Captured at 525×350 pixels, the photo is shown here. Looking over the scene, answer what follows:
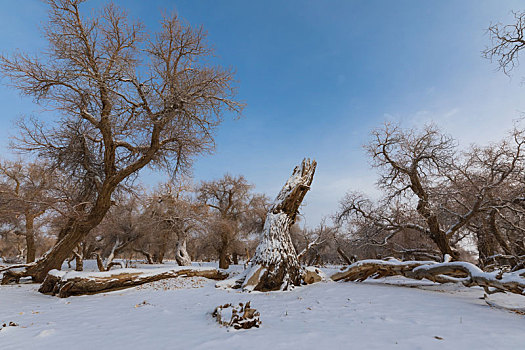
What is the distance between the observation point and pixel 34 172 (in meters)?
16.0

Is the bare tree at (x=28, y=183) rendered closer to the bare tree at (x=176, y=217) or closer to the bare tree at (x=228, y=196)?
the bare tree at (x=176, y=217)

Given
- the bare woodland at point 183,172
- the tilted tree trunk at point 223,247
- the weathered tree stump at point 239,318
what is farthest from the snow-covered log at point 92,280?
the tilted tree trunk at point 223,247

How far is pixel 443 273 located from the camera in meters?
7.50

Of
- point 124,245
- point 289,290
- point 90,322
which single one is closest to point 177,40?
point 90,322

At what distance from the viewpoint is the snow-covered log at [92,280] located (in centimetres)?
723

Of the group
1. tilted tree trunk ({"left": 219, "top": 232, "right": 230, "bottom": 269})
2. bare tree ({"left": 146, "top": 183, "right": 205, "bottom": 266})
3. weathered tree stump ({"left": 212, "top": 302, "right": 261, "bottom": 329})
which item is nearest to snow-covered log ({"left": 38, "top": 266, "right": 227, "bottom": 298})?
weathered tree stump ({"left": 212, "top": 302, "right": 261, "bottom": 329})

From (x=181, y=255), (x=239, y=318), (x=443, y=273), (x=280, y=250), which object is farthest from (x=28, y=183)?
(x=443, y=273)

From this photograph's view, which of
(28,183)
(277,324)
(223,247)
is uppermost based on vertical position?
(28,183)

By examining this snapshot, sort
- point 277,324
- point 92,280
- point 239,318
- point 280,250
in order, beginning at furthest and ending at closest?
1. point 280,250
2. point 92,280
3. point 277,324
4. point 239,318

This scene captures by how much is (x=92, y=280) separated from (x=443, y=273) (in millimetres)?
10757

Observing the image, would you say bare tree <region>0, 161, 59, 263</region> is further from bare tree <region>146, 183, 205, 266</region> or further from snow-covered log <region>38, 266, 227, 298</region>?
bare tree <region>146, 183, 205, 266</region>

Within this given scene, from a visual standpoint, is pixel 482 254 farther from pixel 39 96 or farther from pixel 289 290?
pixel 39 96

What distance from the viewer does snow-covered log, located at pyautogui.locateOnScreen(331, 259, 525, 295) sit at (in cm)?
551

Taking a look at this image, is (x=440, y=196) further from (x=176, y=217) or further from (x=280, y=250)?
(x=176, y=217)
